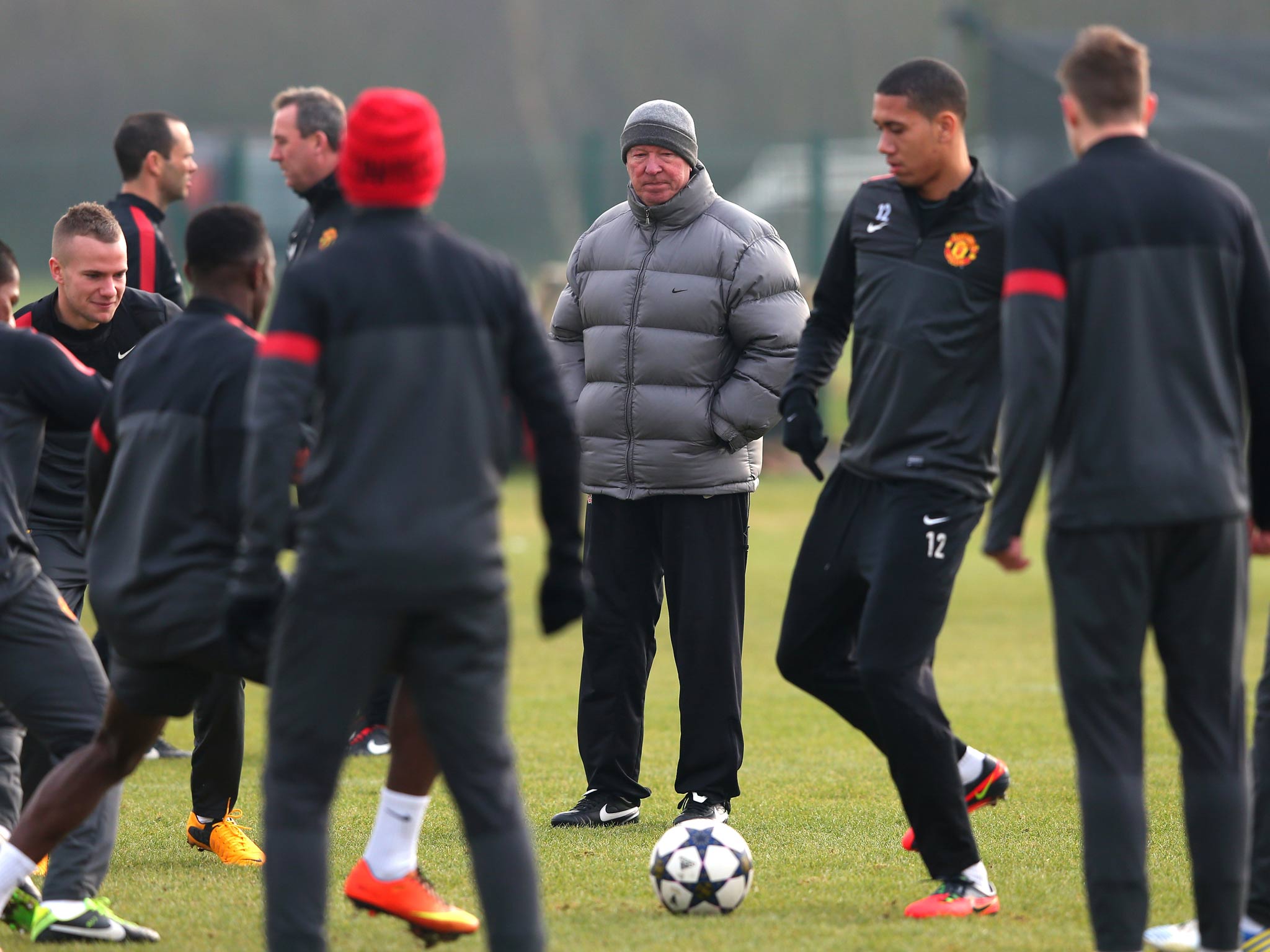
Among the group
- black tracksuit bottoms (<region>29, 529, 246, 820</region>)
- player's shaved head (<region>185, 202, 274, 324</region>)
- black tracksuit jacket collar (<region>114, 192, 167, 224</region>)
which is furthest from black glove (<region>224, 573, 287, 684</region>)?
black tracksuit jacket collar (<region>114, 192, 167, 224</region>)

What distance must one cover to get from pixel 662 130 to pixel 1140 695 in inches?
117

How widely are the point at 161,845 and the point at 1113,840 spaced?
3.32 m

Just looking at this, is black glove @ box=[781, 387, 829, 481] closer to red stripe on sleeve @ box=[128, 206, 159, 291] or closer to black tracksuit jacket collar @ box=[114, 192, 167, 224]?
red stripe on sleeve @ box=[128, 206, 159, 291]

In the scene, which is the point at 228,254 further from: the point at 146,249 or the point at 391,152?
the point at 146,249

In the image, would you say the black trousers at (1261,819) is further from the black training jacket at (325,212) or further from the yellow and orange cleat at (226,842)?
the black training jacket at (325,212)

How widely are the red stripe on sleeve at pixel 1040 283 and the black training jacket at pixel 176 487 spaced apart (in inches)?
73.2

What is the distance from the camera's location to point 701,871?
15.9 ft

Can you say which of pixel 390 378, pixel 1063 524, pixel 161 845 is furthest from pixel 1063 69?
pixel 161 845

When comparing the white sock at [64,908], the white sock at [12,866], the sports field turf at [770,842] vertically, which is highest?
the white sock at [12,866]

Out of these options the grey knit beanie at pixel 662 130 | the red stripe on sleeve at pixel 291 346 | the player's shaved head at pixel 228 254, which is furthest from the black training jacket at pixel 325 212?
the red stripe on sleeve at pixel 291 346

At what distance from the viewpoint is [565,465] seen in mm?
3893

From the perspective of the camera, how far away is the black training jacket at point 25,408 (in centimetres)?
454

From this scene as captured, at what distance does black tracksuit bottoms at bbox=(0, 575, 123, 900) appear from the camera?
4.54 meters

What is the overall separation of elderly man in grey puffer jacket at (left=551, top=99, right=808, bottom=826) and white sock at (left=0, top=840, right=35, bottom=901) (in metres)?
2.14
